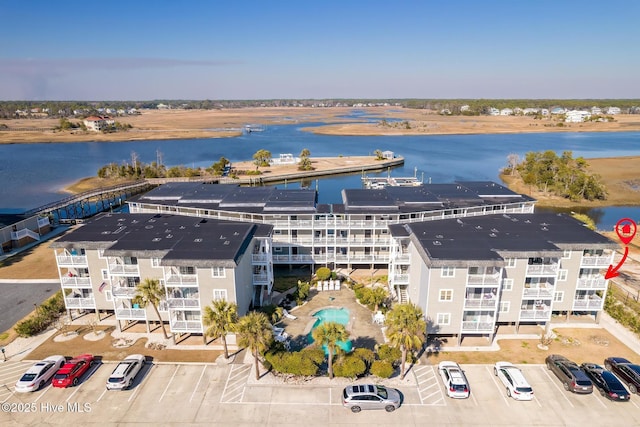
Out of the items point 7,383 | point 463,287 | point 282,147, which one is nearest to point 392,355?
point 463,287

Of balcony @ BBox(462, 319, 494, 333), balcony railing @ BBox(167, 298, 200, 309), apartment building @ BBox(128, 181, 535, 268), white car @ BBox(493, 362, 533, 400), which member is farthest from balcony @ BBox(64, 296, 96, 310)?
white car @ BBox(493, 362, 533, 400)

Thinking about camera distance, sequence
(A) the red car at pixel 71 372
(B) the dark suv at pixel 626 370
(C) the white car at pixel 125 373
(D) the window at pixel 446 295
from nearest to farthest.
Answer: (B) the dark suv at pixel 626 370 < (C) the white car at pixel 125 373 < (A) the red car at pixel 71 372 < (D) the window at pixel 446 295

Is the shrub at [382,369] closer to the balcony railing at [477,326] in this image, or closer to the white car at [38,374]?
the balcony railing at [477,326]

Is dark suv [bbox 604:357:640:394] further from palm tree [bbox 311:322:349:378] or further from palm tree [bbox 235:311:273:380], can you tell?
palm tree [bbox 235:311:273:380]

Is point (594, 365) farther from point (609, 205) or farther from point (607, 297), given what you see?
point (609, 205)

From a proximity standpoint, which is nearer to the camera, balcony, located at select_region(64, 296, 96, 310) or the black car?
the black car

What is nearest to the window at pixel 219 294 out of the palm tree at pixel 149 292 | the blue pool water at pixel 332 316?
the palm tree at pixel 149 292

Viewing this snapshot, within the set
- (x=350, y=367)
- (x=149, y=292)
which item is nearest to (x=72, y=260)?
(x=149, y=292)

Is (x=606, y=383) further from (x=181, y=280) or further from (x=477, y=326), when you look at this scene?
(x=181, y=280)
